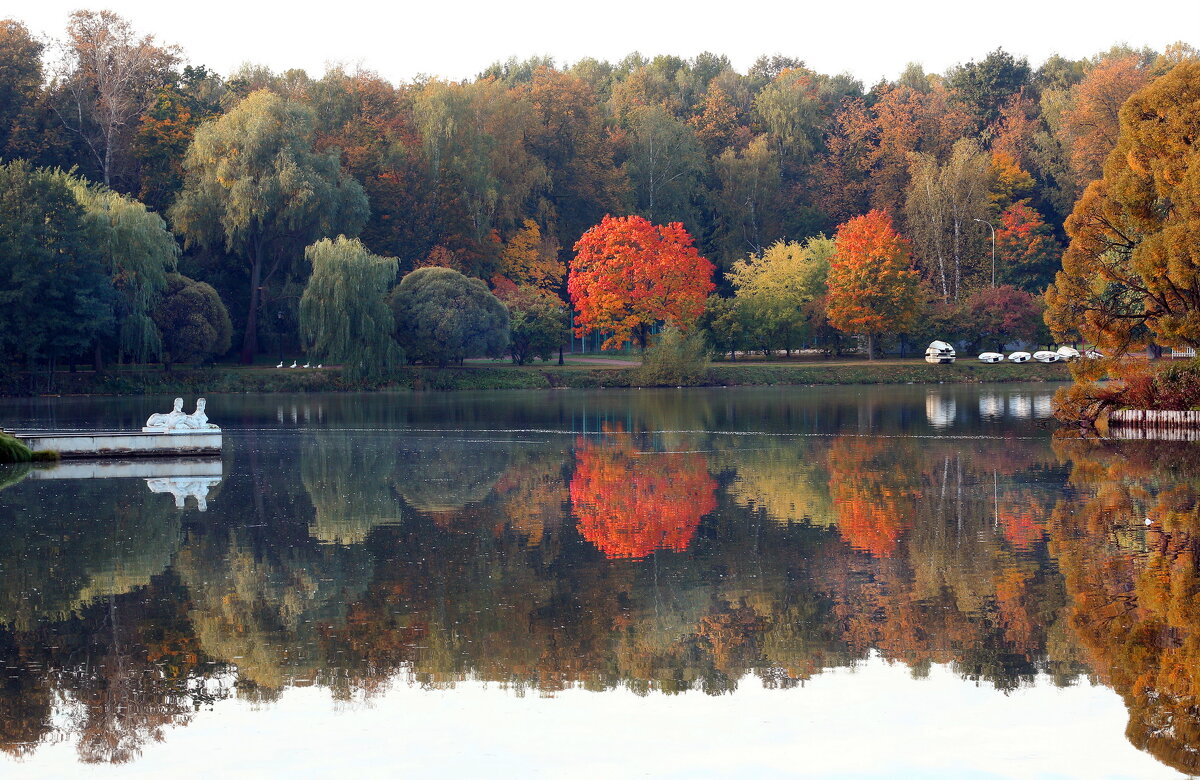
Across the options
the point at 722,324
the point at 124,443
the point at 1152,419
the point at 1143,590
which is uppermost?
the point at 722,324

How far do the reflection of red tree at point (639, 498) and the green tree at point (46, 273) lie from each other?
35600 mm

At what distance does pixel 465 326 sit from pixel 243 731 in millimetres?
Answer: 56820

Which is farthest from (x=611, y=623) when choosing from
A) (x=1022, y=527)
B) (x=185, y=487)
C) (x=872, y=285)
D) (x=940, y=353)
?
(x=940, y=353)

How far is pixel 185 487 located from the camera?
24031 mm

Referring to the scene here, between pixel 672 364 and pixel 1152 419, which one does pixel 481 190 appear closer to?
pixel 672 364

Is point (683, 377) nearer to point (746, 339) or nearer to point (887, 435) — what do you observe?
point (746, 339)

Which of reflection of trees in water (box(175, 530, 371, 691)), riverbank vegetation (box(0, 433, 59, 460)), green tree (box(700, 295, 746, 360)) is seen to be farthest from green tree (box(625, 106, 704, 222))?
reflection of trees in water (box(175, 530, 371, 691))

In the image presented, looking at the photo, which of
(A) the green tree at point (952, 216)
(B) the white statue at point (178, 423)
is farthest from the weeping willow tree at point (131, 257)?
(A) the green tree at point (952, 216)

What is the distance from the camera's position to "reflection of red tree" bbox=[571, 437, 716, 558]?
1711 cm

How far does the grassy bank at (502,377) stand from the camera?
2411 inches

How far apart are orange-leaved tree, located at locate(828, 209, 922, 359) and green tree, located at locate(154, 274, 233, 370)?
109 feet

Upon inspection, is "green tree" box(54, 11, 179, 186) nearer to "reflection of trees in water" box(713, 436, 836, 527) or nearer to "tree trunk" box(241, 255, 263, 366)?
"tree trunk" box(241, 255, 263, 366)

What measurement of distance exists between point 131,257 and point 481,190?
2215 cm

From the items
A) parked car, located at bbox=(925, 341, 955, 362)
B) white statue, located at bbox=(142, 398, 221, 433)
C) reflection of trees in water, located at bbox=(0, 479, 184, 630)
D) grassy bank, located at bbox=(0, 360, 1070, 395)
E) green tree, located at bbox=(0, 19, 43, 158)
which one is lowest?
reflection of trees in water, located at bbox=(0, 479, 184, 630)
